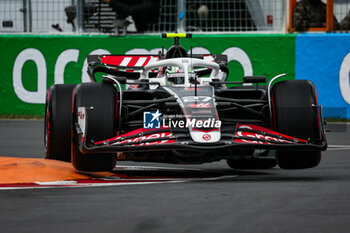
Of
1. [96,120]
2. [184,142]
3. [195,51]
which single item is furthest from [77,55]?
[184,142]

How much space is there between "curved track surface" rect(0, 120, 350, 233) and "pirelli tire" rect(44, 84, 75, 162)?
2.57 ft

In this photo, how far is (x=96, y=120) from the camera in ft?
23.1

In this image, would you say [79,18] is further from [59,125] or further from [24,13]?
[59,125]

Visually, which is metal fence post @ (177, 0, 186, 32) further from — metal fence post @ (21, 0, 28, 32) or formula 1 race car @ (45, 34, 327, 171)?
formula 1 race car @ (45, 34, 327, 171)

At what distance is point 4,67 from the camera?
16.6m

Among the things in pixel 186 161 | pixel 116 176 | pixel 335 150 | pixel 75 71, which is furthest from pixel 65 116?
pixel 75 71

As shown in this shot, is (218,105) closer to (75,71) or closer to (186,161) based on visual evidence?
(186,161)

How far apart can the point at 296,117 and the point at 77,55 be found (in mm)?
9711

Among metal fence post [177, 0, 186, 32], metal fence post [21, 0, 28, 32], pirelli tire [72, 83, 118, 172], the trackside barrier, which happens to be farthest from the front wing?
metal fence post [21, 0, 28, 32]

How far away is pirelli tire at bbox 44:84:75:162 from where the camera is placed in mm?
8148

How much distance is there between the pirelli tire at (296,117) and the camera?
23.6 feet

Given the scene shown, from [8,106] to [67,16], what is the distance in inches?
91.3

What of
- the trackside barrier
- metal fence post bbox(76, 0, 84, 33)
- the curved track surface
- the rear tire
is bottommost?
the rear tire

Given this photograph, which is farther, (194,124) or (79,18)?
(79,18)
